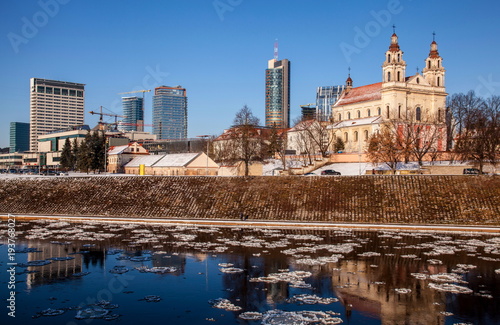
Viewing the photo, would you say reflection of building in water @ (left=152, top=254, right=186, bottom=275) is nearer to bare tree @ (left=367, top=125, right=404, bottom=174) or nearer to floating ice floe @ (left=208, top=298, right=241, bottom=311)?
floating ice floe @ (left=208, top=298, right=241, bottom=311)

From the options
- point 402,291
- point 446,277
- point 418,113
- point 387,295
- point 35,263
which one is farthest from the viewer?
point 418,113

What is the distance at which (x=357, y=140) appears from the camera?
87.6 meters

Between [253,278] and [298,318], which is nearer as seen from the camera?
[298,318]

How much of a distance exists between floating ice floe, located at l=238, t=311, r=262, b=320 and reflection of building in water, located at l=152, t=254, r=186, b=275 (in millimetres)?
6006

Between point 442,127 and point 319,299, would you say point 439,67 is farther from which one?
point 319,299

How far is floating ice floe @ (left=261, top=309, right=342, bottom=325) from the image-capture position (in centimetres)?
1420

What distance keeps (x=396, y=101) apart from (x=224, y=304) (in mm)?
73190

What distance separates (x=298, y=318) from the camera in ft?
47.5

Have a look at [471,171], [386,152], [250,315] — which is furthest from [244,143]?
[250,315]

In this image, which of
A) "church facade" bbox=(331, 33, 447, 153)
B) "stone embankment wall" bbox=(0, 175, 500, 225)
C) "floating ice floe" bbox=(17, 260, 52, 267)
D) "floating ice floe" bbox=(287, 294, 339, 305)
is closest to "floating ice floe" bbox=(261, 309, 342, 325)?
"floating ice floe" bbox=(287, 294, 339, 305)

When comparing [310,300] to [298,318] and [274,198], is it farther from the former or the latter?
[274,198]

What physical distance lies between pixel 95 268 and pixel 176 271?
149 inches

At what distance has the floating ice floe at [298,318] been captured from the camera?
14.2 m

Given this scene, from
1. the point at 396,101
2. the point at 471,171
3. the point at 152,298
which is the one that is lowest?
the point at 152,298
